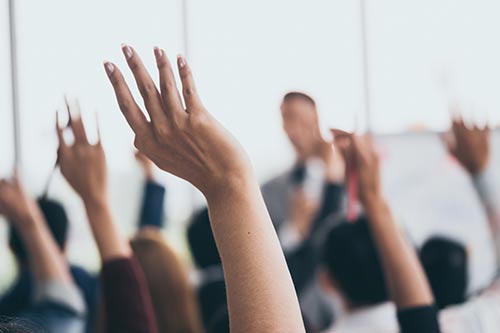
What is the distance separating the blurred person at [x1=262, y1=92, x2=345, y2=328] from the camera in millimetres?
2750

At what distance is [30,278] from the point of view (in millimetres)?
2387

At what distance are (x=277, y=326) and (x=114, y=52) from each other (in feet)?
7.20

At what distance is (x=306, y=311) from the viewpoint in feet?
8.91

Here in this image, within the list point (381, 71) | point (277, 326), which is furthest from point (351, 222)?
point (277, 326)

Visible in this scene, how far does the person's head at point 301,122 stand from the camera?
2832 mm

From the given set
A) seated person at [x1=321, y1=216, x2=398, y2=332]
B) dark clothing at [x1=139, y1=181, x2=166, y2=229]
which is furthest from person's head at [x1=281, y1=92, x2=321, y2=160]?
dark clothing at [x1=139, y1=181, x2=166, y2=229]

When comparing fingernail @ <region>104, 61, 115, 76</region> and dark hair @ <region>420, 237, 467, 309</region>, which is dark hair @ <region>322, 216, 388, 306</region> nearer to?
dark hair @ <region>420, 237, 467, 309</region>

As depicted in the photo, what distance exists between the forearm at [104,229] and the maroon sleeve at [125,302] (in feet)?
0.43

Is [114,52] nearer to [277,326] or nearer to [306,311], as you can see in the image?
[306,311]

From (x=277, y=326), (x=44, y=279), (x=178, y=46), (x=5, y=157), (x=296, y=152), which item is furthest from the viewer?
(x=296, y=152)

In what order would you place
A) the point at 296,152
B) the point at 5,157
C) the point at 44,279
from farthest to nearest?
the point at 296,152 < the point at 5,157 < the point at 44,279

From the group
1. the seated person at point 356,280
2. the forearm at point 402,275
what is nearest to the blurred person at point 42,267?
the seated person at point 356,280

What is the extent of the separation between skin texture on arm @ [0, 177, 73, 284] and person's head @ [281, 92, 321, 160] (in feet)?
3.22

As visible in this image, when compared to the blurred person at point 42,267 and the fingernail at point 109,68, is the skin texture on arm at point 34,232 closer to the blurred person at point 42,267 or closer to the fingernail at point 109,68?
the blurred person at point 42,267
